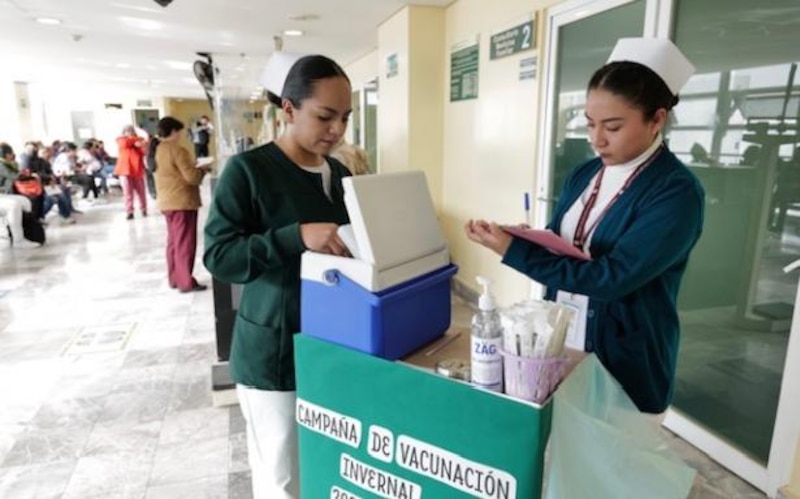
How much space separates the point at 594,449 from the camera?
0.80m

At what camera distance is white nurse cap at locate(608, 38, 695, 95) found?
3.48ft

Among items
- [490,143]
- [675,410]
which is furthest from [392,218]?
[490,143]

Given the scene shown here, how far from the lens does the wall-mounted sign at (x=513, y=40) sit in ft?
10.1

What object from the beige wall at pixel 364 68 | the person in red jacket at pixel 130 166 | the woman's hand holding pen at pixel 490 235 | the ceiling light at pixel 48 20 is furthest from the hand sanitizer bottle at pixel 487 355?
the person in red jacket at pixel 130 166

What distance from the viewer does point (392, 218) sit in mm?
947

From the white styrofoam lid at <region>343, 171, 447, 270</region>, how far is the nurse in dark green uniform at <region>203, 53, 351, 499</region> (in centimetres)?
22

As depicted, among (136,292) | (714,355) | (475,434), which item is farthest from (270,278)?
(136,292)

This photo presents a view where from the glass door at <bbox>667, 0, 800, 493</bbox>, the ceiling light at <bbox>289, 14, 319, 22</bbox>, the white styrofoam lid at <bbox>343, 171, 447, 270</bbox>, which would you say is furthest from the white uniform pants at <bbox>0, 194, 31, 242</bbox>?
the glass door at <bbox>667, 0, 800, 493</bbox>

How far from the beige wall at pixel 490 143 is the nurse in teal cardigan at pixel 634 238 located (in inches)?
83.0

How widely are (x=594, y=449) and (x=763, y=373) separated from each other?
1625 mm

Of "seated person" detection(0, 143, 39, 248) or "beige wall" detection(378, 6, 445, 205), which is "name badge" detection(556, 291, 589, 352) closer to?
"beige wall" detection(378, 6, 445, 205)

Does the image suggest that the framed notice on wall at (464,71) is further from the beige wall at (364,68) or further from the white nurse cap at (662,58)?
the white nurse cap at (662,58)

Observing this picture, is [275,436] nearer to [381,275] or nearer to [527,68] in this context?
[381,275]

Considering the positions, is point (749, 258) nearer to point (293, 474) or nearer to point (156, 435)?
point (293, 474)
